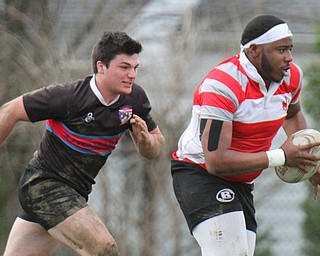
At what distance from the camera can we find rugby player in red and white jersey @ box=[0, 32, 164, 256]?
627 centimetres

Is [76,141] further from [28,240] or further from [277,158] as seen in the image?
[277,158]

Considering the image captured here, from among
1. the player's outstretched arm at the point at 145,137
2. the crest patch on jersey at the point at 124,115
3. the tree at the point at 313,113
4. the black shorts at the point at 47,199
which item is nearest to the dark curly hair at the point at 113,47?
the crest patch on jersey at the point at 124,115

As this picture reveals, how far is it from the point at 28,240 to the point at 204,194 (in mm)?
1265

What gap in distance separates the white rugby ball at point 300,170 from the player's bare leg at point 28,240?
1601 millimetres

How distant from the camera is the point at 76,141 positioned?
639 centimetres

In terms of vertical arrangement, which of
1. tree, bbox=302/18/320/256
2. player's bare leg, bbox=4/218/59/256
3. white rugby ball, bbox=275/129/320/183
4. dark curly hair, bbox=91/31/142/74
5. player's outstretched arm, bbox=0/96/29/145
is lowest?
tree, bbox=302/18/320/256

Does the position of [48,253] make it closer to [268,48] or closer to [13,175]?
[268,48]

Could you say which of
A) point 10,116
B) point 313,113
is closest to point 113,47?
point 10,116

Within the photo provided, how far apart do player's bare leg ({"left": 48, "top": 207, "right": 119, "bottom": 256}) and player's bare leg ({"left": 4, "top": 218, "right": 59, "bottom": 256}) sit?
28 cm

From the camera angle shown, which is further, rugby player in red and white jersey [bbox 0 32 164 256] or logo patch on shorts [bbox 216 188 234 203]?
rugby player in red and white jersey [bbox 0 32 164 256]

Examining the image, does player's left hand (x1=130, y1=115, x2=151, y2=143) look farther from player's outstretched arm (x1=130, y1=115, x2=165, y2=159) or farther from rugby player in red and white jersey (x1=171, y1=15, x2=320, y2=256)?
rugby player in red and white jersey (x1=171, y1=15, x2=320, y2=256)

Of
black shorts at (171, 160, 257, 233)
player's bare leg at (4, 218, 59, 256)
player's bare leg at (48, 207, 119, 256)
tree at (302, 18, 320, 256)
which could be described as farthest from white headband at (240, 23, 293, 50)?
tree at (302, 18, 320, 256)

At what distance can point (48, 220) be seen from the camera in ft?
20.8

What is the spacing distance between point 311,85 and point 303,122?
2623 mm
